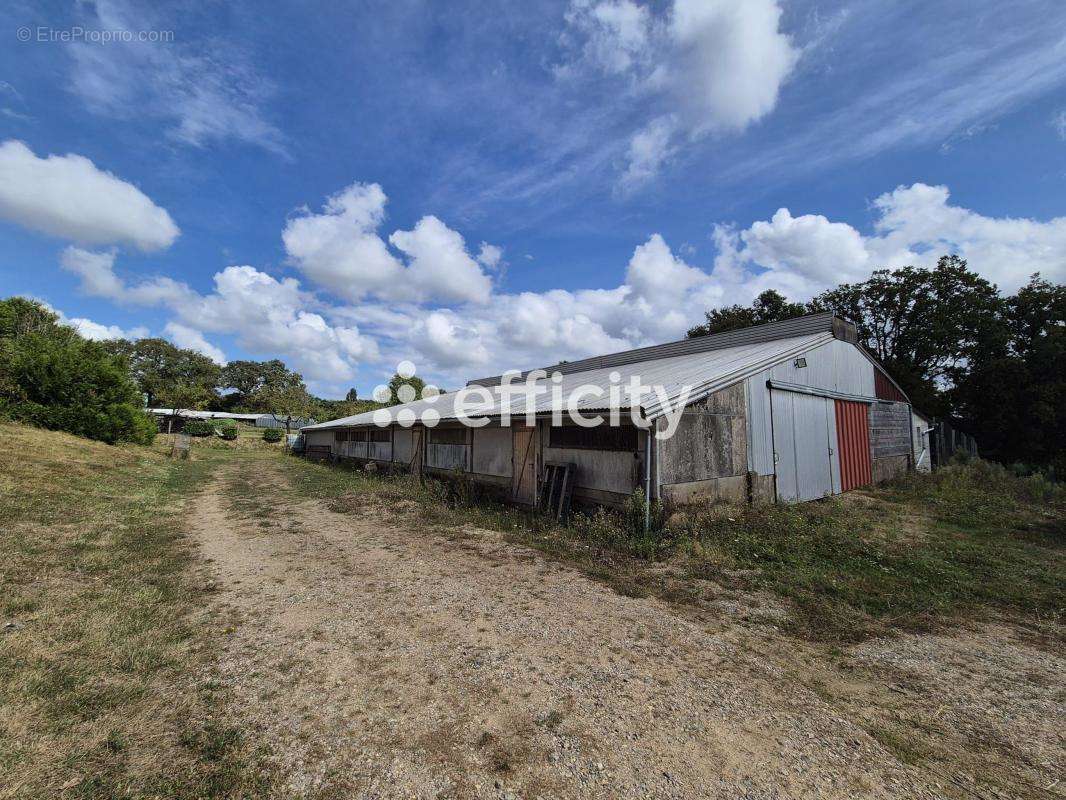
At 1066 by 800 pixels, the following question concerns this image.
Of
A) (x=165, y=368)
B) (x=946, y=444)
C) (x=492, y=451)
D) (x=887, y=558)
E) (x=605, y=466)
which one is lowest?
(x=887, y=558)

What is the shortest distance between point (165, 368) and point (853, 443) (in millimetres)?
72180

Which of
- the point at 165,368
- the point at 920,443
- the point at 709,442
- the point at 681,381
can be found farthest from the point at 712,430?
the point at 165,368

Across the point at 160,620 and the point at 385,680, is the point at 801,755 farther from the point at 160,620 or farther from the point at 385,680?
the point at 160,620

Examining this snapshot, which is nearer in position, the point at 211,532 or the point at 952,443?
the point at 211,532

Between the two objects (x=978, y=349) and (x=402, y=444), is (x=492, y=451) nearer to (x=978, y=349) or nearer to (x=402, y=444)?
(x=402, y=444)

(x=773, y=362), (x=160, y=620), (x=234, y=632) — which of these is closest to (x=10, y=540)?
(x=160, y=620)

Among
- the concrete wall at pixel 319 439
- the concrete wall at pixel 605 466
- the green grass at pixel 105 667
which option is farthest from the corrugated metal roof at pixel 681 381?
the concrete wall at pixel 319 439

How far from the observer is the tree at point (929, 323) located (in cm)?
2467

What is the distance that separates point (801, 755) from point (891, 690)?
1390 mm


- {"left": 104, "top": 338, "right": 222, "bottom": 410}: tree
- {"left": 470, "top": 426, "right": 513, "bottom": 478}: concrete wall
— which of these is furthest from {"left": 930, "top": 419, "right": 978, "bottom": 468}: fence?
{"left": 104, "top": 338, "right": 222, "bottom": 410}: tree

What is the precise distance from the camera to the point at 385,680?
3475 millimetres

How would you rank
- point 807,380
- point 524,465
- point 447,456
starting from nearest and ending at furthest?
point 524,465
point 807,380
point 447,456

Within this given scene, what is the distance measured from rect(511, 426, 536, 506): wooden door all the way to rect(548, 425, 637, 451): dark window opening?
2.42 feet

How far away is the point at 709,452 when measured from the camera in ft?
29.8
